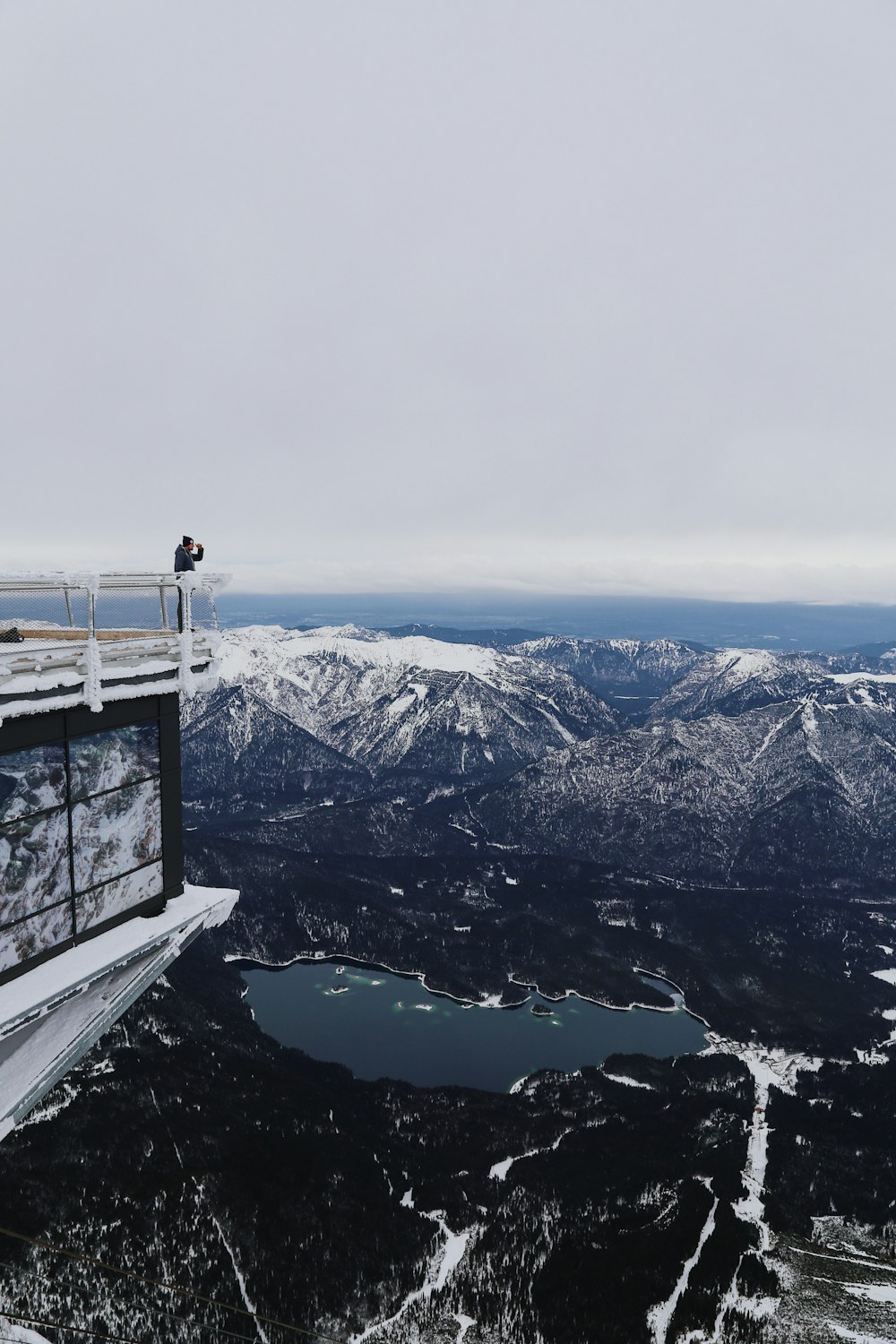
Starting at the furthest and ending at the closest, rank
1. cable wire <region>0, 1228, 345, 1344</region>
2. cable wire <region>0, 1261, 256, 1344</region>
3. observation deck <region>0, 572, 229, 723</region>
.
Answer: cable wire <region>0, 1261, 256, 1344</region> < cable wire <region>0, 1228, 345, 1344</region> < observation deck <region>0, 572, 229, 723</region>

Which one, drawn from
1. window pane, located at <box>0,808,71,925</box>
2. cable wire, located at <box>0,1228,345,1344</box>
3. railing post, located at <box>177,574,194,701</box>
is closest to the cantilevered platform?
window pane, located at <box>0,808,71,925</box>

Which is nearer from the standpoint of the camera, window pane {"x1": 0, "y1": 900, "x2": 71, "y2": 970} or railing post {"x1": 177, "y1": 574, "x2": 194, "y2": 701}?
window pane {"x1": 0, "y1": 900, "x2": 71, "y2": 970}

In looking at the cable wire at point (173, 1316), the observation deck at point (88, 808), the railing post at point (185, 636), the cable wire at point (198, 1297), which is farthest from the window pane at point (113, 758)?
the cable wire at point (173, 1316)

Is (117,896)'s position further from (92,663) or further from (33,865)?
(92,663)

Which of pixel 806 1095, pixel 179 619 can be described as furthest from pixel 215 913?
pixel 806 1095

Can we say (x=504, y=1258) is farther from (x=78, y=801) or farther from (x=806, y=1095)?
(x=78, y=801)

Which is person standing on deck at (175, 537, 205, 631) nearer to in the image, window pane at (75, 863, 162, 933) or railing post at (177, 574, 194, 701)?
railing post at (177, 574, 194, 701)

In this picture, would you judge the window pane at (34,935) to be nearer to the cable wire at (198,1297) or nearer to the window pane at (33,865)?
the window pane at (33,865)
